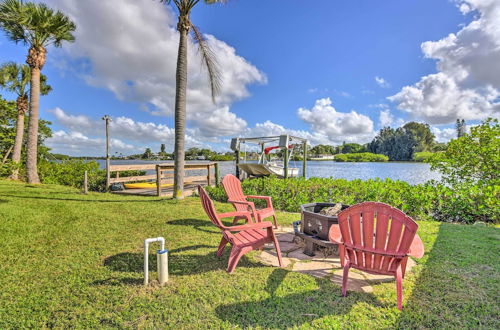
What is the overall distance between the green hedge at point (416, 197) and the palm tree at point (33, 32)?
11.6 m

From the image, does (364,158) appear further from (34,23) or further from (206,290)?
(206,290)

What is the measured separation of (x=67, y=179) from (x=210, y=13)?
10.9m

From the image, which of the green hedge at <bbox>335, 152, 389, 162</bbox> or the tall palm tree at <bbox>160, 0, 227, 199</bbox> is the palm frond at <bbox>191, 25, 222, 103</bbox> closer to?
the tall palm tree at <bbox>160, 0, 227, 199</bbox>

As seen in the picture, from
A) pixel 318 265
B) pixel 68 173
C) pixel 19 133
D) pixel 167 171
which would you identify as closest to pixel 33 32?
pixel 19 133

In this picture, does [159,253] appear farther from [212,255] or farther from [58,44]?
[58,44]

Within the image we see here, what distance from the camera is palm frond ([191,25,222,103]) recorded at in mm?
7039

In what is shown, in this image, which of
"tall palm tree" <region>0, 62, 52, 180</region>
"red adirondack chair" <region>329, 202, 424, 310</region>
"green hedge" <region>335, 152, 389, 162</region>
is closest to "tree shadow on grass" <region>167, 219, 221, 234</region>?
"red adirondack chair" <region>329, 202, 424, 310</region>

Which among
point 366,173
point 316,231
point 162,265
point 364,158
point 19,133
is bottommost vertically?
point 162,265

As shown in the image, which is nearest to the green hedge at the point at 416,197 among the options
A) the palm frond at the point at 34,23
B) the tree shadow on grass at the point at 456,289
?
the tree shadow on grass at the point at 456,289

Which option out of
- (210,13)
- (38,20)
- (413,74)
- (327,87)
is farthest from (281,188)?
(38,20)

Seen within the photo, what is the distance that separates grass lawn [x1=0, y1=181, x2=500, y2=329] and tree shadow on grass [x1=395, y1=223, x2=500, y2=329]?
0.04ft

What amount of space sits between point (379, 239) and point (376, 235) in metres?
0.05

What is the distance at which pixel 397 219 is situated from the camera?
203 centimetres

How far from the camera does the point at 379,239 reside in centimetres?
213
